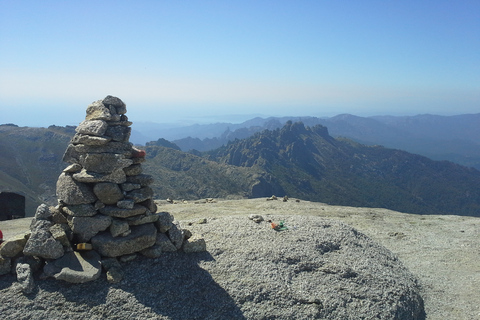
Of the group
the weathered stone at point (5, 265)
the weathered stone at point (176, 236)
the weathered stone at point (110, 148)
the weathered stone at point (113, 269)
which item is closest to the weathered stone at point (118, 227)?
the weathered stone at point (113, 269)

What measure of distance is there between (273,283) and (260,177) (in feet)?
368

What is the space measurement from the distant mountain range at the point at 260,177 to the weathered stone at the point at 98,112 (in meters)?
57.1

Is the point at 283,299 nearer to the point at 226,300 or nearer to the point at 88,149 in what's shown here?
the point at 226,300

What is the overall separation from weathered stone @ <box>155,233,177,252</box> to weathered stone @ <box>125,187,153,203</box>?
194 cm

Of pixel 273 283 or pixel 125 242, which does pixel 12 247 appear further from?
pixel 273 283

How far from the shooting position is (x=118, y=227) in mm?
12914

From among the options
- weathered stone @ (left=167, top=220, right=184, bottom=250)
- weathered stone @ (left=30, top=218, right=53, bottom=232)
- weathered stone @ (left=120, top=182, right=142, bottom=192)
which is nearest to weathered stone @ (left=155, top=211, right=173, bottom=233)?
weathered stone @ (left=167, top=220, right=184, bottom=250)

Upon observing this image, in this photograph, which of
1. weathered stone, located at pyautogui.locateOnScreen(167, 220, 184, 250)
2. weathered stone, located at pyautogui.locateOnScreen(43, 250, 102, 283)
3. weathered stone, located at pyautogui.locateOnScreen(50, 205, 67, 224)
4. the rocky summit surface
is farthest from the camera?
weathered stone, located at pyautogui.locateOnScreen(167, 220, 184, 250)

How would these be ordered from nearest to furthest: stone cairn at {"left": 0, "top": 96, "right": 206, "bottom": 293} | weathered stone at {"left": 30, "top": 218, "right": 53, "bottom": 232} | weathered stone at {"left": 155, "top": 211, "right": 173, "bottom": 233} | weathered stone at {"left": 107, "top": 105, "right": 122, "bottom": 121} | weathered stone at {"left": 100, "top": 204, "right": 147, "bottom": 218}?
stone cairn at {"left": 0, "top": 96, "right": 206, "bottom": 293}
weathered stone at {"left": 30, "top": 218, "right": 53, "bottom": 232}
weathered stone at {"left": 100, "top": 204, "right": 147, "bottom": 218}
weathered stone at {"left": 107, "top": 105, "right": 122, "bottom": 121}
weathered stone at {"left": 155, "top": 211, "right": 173, "bottom": 233}

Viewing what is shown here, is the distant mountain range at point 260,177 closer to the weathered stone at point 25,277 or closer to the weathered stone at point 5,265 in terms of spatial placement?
the weathered stone at point 5,265

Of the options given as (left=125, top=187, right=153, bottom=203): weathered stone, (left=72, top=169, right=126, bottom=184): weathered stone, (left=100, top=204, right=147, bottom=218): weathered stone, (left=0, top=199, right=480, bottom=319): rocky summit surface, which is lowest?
(left=0, top=199, right=480, bottom=319): rocky summit surface

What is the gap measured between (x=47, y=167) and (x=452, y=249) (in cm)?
11289

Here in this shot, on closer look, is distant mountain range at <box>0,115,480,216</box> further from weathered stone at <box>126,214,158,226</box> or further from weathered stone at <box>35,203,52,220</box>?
weathered stone at <box>126,214,158,226</box>

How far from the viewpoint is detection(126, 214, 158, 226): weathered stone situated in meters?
13.6
